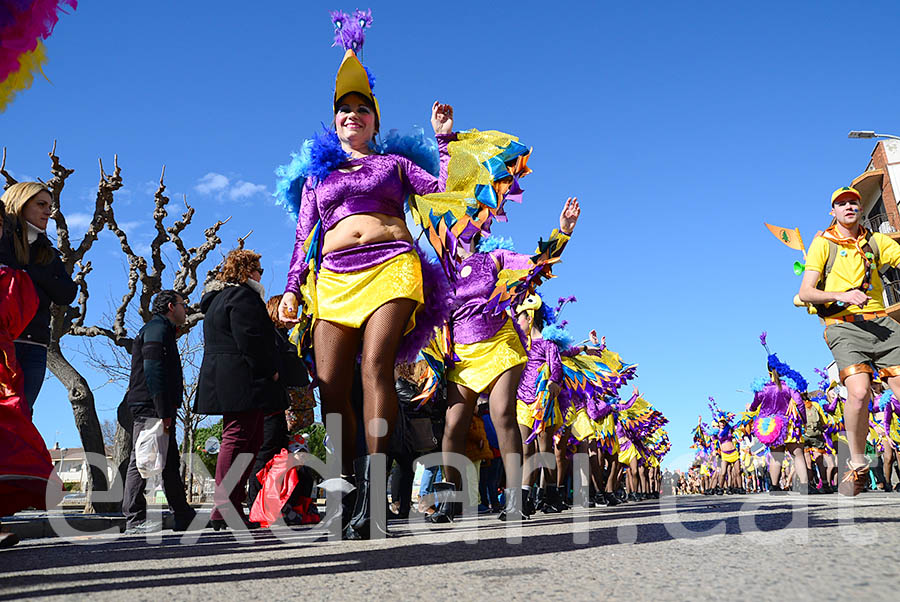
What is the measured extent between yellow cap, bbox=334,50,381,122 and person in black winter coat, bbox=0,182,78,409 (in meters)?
1.75

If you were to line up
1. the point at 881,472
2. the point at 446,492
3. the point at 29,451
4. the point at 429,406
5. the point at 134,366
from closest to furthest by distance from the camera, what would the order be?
the point at 29,451 < the point at 446,492 < the point at 134,366 < the point at 429,406 < the point at 881,472

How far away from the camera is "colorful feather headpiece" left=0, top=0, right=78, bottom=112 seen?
2381 millimetres

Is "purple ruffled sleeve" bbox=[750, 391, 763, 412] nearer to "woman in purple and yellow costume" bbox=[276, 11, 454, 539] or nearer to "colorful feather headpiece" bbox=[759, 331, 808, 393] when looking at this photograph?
"colorful feather headpiece" bbox=[759, 331, 808, 393]

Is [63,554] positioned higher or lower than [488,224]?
lower

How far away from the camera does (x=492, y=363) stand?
5410 millimetres

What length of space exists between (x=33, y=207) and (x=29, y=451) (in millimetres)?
1586

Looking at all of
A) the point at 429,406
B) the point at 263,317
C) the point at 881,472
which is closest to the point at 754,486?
the point at 881,472

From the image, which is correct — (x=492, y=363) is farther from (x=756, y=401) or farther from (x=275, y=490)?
(x=756, y=401)

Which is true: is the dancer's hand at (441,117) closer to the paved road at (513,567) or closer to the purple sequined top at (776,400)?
the paved road at (513,567)

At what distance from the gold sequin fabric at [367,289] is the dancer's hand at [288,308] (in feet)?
0.89

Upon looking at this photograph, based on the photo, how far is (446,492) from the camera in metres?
4.77

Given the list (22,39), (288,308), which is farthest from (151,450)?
(22,39)

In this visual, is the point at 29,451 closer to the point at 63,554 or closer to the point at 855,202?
the point at 63,554

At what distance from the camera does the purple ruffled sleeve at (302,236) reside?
4031mm
